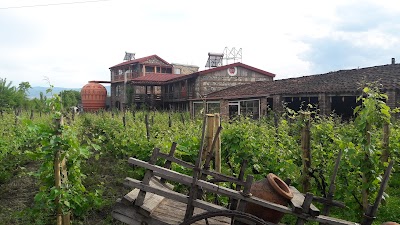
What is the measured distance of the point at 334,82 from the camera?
17.9 meters

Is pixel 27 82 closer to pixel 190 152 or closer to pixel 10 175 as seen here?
pixel 190 152

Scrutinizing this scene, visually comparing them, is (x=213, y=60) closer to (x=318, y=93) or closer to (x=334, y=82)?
(x=334, y=82)

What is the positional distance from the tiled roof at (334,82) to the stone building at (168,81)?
4.82 metres

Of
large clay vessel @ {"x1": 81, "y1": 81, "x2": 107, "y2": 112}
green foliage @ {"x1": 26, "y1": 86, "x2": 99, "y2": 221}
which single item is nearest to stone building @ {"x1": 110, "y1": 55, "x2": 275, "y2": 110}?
large clay vessel @ {"x1": 81, "y1": 81, "x2": 107, "y2": 112}

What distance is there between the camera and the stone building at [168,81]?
2800 cm

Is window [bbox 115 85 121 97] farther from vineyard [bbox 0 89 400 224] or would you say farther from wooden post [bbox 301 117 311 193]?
wooden post [bbox 301 117 311 193]

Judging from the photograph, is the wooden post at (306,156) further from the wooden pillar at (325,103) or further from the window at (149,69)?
the window at (149,69)

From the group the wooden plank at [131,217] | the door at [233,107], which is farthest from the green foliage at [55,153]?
the door at [233,107]

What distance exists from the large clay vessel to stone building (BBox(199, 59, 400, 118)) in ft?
59.6

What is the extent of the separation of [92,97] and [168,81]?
1119 centimetres

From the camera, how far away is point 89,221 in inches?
200

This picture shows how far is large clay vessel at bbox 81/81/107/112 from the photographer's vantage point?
37.2 m

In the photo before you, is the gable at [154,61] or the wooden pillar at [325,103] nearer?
the wooden pillar at [325,103]

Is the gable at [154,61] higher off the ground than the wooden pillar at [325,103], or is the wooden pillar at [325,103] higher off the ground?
the gable at [154,61]
